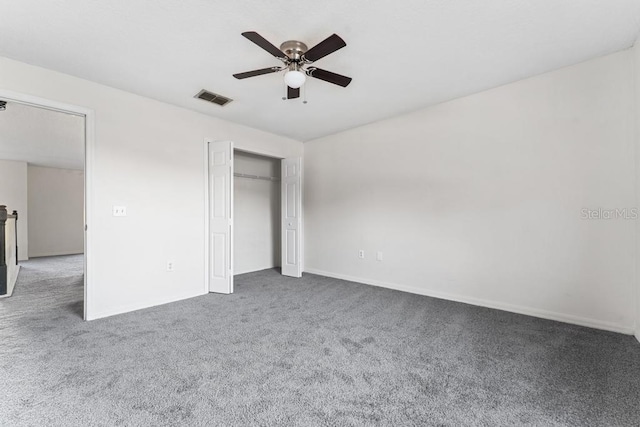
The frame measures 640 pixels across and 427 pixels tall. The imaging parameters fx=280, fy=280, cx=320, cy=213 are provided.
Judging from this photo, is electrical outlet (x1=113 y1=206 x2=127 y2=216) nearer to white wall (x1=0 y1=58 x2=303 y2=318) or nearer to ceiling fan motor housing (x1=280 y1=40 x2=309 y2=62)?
white wall (x1=0 y1=58 x2=303 y2=318)

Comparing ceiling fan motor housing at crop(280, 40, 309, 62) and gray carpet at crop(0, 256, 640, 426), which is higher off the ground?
ceiling fan motor housing at crop(280, 40, 309, 62)

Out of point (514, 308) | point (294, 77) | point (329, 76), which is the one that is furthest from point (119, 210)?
point (514, 308)

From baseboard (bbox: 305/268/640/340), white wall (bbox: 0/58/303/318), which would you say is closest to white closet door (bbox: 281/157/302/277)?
baseboard (bbox: 305/268/640/340)

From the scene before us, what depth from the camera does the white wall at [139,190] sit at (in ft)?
9.84

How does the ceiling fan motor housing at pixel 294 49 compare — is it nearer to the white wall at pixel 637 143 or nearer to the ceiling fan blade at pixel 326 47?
the ceiling fan blade at pixel 326 47

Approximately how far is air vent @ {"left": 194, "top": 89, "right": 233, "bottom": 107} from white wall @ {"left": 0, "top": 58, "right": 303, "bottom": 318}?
193 mm

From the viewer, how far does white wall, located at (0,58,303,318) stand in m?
3.00

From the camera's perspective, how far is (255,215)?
17.8ft

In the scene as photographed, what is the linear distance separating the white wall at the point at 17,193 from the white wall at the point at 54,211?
0.40 m

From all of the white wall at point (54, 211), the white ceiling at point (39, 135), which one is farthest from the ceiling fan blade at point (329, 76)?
the white wall at point (54, 211)

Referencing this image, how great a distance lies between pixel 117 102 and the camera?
320 cm

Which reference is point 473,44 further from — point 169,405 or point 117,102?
point 117,102

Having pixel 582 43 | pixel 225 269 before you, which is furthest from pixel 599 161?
pixel 225 269

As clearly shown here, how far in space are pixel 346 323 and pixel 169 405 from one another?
5.50 feet
